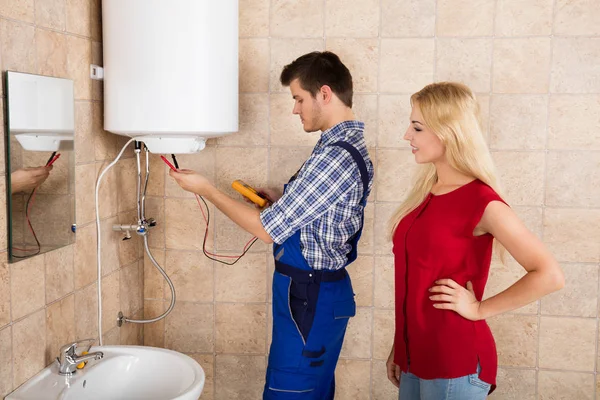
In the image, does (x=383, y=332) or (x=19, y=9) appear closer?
(x=19, y=9)

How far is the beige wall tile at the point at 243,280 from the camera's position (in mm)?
2450

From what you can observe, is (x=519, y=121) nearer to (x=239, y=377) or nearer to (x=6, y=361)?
(x=239, y=377)

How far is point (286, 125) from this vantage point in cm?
237

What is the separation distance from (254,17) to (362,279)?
1.06 m

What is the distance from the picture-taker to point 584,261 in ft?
7.50

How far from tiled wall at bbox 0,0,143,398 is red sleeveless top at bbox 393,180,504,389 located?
98 centimetres

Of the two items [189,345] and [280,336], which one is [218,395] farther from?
[280,336]

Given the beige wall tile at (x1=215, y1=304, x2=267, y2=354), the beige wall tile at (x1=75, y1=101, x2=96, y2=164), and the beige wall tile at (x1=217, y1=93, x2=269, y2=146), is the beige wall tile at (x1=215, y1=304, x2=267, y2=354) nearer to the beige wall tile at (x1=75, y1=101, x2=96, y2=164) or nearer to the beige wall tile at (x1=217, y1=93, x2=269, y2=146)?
the beige wall tile at (x1=217, y1=93, x2=269, y2=146)

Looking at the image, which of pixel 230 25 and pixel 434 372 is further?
pixel 230 25

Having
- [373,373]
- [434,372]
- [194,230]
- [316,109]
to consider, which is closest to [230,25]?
[316,109]

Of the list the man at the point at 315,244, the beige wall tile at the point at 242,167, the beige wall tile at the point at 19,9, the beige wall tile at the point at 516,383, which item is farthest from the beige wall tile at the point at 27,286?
the beige wall tile at the point at 516,383

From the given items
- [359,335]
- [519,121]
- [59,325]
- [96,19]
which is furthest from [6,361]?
[519,121]

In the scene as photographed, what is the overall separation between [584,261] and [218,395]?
149cm

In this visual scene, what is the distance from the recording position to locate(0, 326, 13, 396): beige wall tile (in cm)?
154
